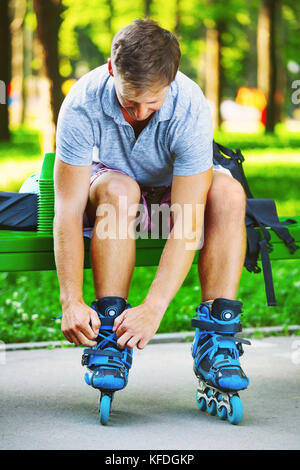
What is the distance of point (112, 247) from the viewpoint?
3.10m

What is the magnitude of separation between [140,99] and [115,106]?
0.76ft

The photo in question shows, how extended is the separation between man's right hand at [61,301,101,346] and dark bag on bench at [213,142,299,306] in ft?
2.71

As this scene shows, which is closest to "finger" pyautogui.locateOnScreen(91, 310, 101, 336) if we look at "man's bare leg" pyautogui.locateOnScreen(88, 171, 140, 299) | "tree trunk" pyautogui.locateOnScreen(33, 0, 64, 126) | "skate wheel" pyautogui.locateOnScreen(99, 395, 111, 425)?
"man's bare leg" pyautogui.locateOnScreen(88, 171, 140, 299)

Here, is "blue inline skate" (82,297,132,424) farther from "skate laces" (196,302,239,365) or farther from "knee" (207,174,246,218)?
"knee" (207,174,246,218)

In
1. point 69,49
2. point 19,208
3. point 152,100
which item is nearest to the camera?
point 152,100

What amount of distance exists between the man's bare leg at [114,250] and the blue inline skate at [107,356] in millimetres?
47

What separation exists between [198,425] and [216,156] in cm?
115

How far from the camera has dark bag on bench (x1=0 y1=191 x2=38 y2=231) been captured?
3609mm

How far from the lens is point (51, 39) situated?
31.7ft

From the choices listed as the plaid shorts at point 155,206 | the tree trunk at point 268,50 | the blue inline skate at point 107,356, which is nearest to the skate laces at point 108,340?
the blue inline skate at point 107,356

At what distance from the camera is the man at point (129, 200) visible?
3.02 m

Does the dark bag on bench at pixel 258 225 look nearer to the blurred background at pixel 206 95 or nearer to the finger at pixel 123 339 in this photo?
the finger at pixel 123 339

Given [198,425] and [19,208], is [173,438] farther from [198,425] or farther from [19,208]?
[19,208]

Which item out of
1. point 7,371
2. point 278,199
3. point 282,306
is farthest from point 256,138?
point 7,371
